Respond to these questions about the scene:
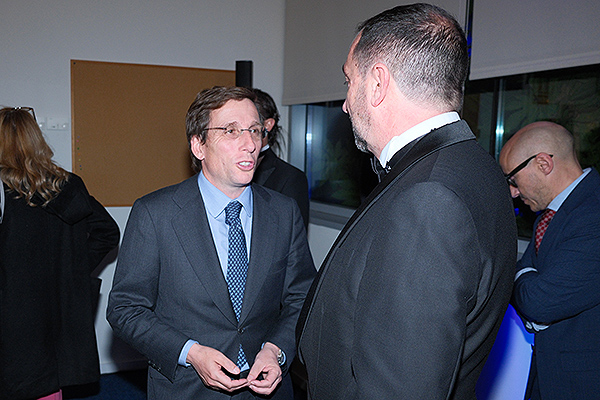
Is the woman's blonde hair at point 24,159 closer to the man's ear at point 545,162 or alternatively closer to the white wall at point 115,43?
the white wall at point 115,43

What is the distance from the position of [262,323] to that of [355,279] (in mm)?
868

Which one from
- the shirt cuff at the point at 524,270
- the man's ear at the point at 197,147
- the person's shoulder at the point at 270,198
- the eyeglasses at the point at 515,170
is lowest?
the shirt cuff at the point at 524,270

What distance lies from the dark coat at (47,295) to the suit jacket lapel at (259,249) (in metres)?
1.26

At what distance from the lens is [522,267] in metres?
2.04

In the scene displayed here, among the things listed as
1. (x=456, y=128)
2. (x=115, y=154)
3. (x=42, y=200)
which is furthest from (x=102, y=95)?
(x=456, y=128)

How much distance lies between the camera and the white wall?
145 inches

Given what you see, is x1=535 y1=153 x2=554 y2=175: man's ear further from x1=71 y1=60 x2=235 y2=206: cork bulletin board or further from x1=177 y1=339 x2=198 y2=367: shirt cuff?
x1=71 y1=60 x2=235 y2=206: cork bulletin board

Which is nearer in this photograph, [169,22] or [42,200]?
[42,200]

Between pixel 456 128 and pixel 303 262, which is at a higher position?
pixel 456 128

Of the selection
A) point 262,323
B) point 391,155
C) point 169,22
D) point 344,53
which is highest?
point 169,22

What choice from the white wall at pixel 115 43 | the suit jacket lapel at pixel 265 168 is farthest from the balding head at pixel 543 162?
the white wall at pixel 115 43

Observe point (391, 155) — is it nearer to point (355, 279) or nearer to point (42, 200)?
point (355, 279)

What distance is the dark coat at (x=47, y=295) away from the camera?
2.51m

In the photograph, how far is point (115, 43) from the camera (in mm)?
3889
